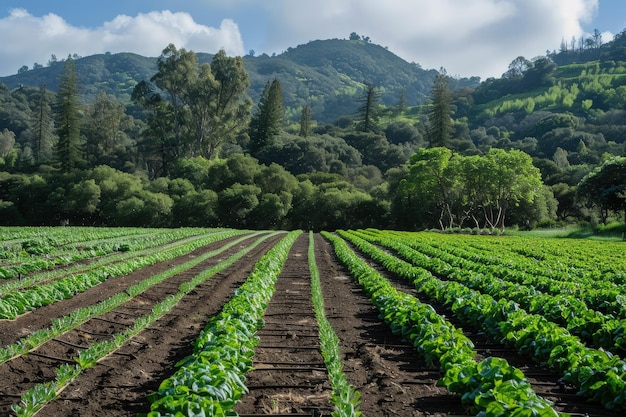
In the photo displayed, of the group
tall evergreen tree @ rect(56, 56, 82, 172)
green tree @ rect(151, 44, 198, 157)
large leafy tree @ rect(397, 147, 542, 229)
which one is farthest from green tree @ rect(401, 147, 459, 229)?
tall evergreen tree @ rect(56, 56, 82, 172)

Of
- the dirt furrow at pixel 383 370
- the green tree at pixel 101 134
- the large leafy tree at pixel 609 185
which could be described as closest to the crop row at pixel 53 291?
the dirt furrow at pixel 383 370

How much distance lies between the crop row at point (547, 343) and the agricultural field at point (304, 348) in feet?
0.08

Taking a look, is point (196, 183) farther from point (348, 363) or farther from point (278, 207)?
point (348, 363)

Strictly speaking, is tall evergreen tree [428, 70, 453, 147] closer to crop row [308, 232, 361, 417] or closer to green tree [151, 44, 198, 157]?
green tree [151, 44, 198, 157]

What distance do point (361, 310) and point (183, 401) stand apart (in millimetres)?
7435

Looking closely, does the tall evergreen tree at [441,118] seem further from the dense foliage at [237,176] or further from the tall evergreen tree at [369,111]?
the tall evergreen tree at [369,111]

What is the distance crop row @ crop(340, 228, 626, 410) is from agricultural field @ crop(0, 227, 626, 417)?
0.02 metres

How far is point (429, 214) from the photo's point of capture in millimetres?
64062

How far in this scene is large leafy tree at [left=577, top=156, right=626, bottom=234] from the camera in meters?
45.0

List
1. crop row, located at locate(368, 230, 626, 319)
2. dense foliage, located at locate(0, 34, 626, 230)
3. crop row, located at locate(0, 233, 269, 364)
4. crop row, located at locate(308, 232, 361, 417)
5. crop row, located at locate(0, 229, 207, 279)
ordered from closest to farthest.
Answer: crop row, located at locate(308, 232, 361, 417) < crop row, located at locate(0, 233, 269, 364) < crop row, located at locate(368, 230, 626, 319) < crop row, located at locate(0, 229, 207, 279) < dense foliage, located at locate(0, 34, 626, 230)

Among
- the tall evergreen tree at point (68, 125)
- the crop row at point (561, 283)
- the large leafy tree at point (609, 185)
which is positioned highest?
the tall evergreen tree at point (68, 125)

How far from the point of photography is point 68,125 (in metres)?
65.1

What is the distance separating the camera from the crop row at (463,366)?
482 cm

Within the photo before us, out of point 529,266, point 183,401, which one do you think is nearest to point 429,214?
point 529,266
